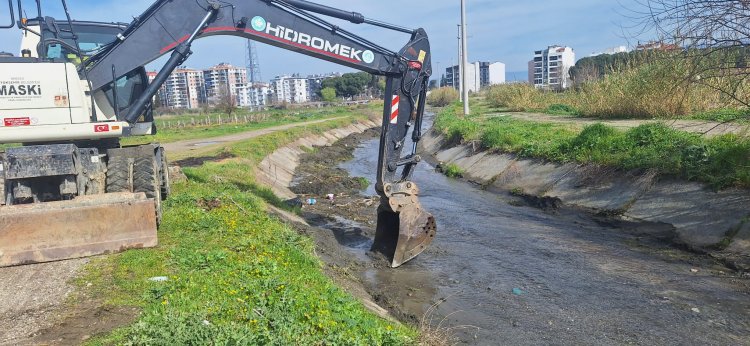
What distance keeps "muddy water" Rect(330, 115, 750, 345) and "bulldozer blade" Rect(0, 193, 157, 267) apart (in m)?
3.39

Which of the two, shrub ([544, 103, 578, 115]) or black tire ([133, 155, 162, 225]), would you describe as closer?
black tire ([133, 155, 162, 225])

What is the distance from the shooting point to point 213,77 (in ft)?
565

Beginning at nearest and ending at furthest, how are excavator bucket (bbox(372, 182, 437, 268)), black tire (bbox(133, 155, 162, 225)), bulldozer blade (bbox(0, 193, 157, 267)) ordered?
bulldozer blade (bbox(0, 193, 157, 267)) < black tire (bbox(133, 155, 162, 225)) < excavator bucket (bbox(372, 182, 437, 268))

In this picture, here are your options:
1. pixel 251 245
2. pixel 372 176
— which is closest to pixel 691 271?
pixel 251 245

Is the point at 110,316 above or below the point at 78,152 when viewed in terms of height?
below

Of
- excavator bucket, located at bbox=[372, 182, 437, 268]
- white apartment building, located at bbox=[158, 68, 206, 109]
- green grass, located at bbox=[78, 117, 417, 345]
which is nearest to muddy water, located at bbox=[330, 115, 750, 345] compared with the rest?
excavator bucket, located at bbox=[372, 182, 437, 268]

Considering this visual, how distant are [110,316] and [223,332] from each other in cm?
147

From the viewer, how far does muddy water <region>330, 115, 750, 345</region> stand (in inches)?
269

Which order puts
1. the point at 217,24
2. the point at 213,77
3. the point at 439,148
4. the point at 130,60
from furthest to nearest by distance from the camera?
the point at 213,77, the point at 439,148, the point at 217,24, the point at 130,60

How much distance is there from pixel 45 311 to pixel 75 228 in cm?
Answer: 179

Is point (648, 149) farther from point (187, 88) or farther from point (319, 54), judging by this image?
point (187, 88)

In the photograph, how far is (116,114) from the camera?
855 centimetres

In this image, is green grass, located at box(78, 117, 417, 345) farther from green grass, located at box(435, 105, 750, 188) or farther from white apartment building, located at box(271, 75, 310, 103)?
white apartment building, located at box(271, 75, 310, 103)

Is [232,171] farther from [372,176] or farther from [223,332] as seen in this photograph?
[223,332]
